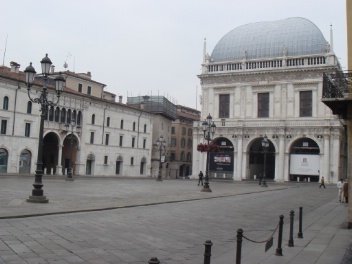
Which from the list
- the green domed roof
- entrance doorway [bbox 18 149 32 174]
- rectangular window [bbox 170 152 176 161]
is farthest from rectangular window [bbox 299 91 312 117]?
entrance doorway [bbox 18 149 32 174]

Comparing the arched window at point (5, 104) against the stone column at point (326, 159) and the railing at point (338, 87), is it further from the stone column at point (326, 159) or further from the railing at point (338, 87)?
the railing at point (338, 87)

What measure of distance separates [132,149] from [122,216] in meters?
54.9

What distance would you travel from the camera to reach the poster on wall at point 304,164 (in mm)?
58250

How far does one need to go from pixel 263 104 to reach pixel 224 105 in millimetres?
6503

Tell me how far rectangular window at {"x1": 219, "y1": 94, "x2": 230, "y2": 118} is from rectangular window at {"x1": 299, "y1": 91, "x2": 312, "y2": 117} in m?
11.4

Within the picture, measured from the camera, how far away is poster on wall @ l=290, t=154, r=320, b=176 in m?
58.2

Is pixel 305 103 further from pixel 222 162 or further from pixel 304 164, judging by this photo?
pixel 222 162

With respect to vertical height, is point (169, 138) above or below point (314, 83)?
below

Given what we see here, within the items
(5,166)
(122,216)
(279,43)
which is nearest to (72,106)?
(5,166)

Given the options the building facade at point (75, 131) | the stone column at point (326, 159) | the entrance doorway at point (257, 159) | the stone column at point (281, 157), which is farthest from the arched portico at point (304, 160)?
the building facade at point (75, 131)

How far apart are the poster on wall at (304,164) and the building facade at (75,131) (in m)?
25.0

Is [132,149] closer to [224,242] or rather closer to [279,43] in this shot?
[279,43]

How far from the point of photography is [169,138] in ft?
274

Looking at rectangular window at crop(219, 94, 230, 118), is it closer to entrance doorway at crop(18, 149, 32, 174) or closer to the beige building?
the beige building
